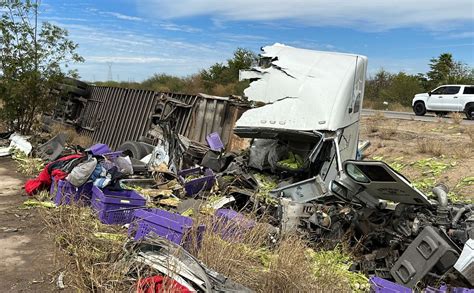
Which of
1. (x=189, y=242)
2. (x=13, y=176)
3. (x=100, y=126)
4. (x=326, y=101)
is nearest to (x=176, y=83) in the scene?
(x=100, y=126)

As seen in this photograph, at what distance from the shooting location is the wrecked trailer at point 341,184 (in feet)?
14.8

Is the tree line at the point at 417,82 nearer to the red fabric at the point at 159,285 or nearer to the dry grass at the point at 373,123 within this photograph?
the dry grass at the point at 373,123

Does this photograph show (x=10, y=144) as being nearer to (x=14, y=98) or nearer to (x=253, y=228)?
(x=14, y=98)

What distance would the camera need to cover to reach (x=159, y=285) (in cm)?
329

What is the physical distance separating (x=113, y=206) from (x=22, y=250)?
1.25 m

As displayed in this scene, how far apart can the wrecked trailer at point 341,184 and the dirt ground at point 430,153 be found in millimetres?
2382

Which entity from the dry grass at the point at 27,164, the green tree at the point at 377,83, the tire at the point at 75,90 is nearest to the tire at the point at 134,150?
the dry grass at the point at 27,164

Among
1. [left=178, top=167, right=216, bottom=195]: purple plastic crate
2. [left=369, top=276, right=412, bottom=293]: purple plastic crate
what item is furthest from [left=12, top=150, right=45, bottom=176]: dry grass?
[left=369, top=276, right=412, bottom=293]: purple plastic crate

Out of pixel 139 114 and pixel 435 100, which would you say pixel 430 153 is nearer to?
pixel 139 114

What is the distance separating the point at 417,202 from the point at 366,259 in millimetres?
871

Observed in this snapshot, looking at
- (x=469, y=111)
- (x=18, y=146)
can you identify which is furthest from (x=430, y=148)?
(x=469, y=111)

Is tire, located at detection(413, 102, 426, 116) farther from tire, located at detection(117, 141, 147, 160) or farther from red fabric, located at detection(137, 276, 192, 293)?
red fabric, located at detection(137, 276, 192, 293)

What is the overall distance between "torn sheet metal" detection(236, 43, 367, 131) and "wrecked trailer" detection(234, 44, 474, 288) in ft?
0.05

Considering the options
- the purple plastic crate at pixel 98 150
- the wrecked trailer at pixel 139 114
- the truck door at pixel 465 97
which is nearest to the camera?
the purple plastic crate at pixel 98 150
